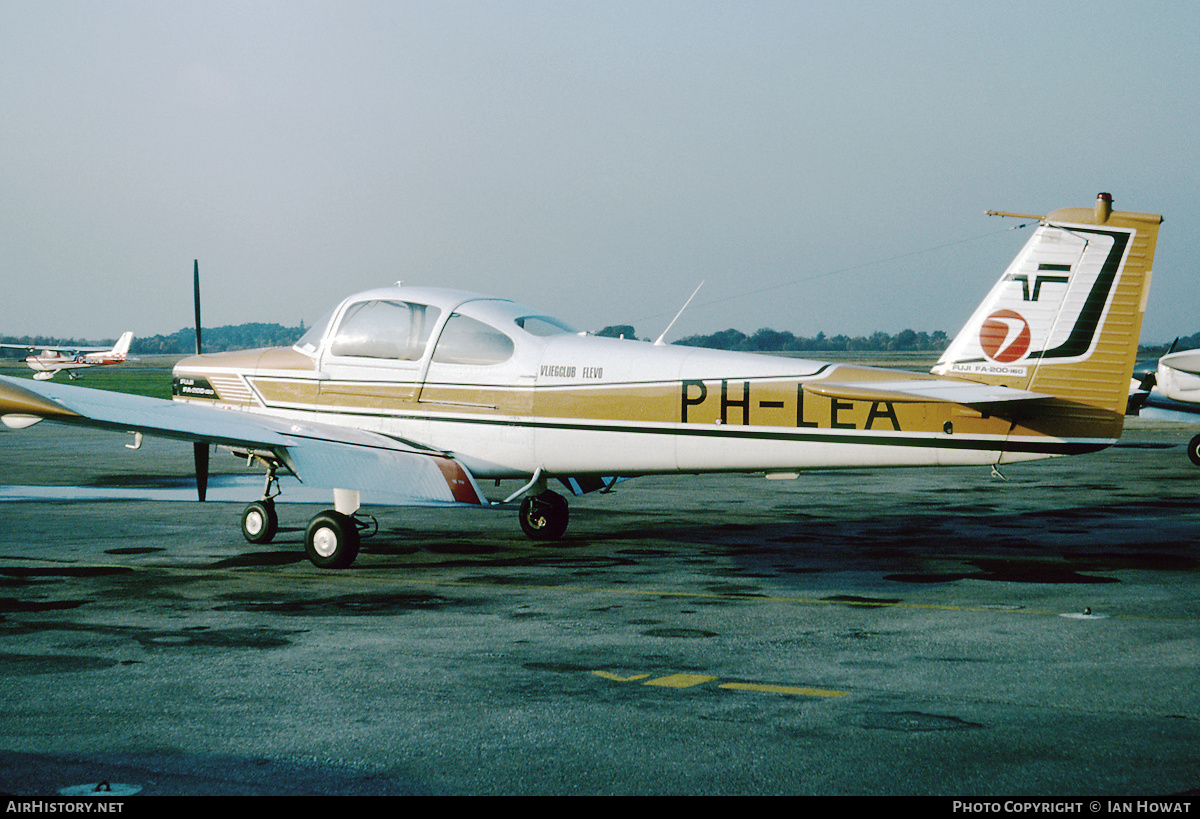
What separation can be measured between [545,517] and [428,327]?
2.62m

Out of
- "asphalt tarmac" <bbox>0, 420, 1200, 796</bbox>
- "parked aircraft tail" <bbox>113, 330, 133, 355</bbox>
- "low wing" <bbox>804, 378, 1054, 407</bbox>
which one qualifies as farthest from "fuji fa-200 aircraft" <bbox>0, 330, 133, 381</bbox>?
"low wing" <bbox>804, 378, 1054, 407</bbox>

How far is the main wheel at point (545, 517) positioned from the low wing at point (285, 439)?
1.54 metres

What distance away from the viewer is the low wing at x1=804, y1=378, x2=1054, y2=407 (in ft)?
Answer: 31.7

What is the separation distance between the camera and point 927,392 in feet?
32.2

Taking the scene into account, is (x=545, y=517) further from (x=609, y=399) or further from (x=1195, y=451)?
(x=1195, y=451)

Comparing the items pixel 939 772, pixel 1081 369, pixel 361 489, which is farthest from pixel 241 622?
pixel 1081 369

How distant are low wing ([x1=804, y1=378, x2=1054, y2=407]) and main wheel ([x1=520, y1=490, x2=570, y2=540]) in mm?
3657

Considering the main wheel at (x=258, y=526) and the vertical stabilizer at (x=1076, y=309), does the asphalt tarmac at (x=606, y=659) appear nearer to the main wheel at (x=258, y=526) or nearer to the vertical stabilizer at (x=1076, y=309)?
the main wheel at (x=258, y=526)

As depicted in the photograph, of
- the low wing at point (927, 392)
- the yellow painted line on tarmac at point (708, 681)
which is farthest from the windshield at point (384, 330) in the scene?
the yellow painted line on tarmac at point (708, 681)

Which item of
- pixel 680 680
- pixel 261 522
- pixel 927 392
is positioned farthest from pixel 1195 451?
pixel 680 680

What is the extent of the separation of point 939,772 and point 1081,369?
617cm

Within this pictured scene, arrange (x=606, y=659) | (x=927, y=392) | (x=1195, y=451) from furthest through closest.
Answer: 1. (x=1195, y=451)
2. (x=927, y=392)
3. (x=606, y=659)

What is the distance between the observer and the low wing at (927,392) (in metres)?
9.66

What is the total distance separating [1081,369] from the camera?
9.96 metres
